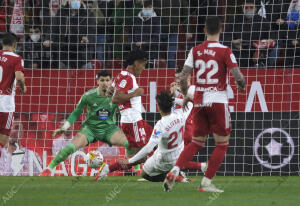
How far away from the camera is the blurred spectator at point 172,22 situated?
13367 millimetres

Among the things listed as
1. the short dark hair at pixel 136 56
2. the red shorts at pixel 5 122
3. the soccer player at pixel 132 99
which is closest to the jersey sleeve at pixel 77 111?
the soccer player at pixel 132 99

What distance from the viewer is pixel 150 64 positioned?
1327 cm

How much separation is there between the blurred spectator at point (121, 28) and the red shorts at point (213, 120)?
615cm

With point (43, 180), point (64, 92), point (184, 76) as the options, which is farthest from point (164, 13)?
point (184, 76)

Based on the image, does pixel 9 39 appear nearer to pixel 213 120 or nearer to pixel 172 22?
pixel 213 120

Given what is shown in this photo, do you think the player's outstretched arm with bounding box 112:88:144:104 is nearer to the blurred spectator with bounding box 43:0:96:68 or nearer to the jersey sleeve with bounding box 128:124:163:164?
the jersey sleeve with bounding box 128:124:163:164

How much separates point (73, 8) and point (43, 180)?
470 centimetres

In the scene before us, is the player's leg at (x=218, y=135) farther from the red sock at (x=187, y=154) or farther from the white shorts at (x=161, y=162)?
the white shorts at (x=161, y=162)

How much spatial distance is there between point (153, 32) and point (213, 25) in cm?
631

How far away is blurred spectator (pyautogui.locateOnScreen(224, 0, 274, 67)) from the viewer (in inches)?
504

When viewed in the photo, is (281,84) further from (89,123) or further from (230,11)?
(89,123)

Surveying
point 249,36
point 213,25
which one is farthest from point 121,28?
point 213,25

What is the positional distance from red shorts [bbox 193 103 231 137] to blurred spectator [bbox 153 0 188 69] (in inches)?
233

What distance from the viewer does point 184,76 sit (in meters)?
7.31
